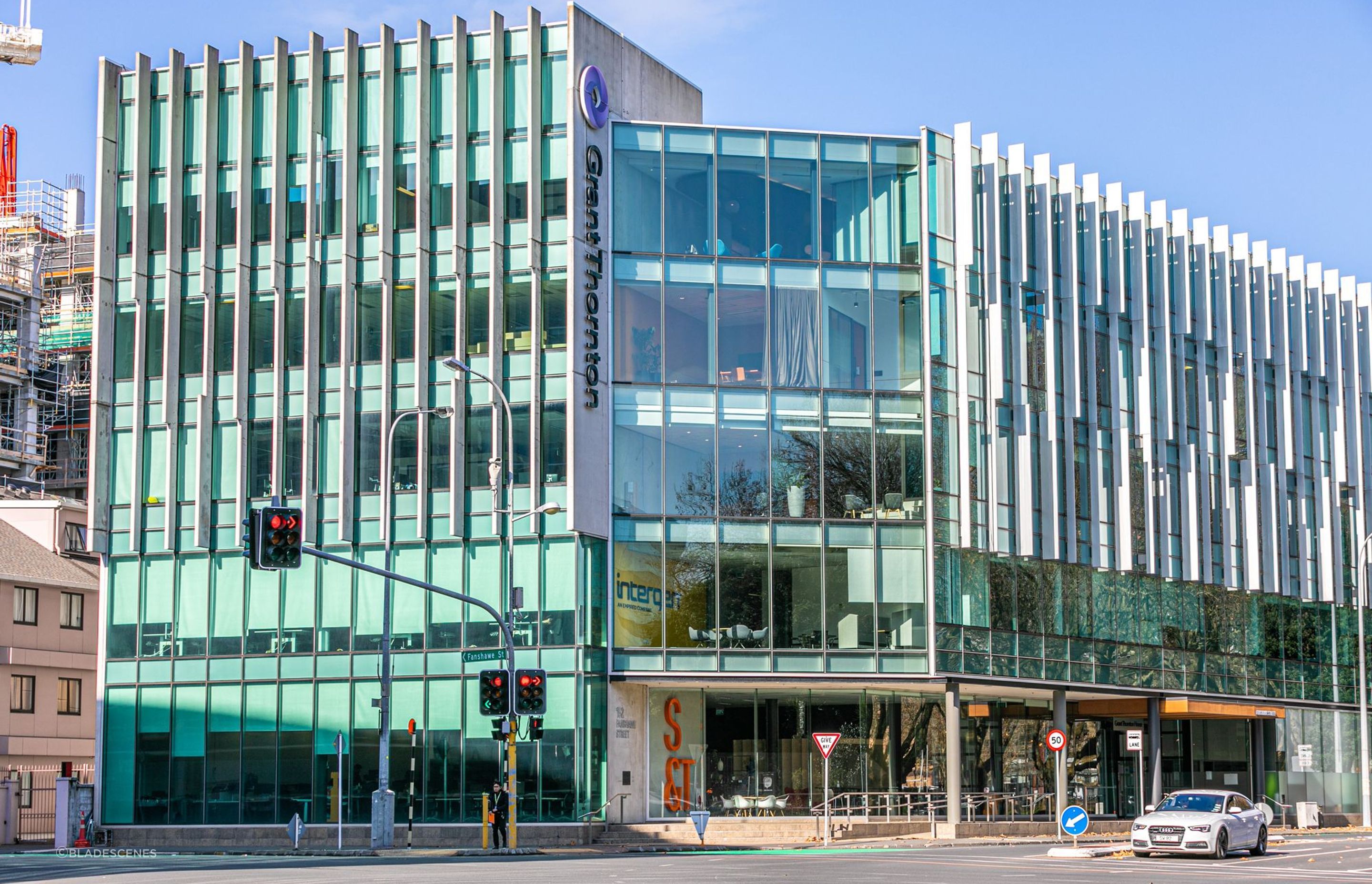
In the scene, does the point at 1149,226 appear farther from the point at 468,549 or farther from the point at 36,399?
the point at 36,399

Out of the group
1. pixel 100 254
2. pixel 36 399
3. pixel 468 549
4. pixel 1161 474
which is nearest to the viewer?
pixel 468 549

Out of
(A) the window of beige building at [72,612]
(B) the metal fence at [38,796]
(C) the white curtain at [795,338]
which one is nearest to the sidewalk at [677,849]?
(B) the metal fence at [38,796]

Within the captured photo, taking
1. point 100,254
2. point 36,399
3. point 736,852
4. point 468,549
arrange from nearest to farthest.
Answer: point 736,852
point 468,549
point 100,254
point 36,399

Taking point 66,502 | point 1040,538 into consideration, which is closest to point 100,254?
point 66,502

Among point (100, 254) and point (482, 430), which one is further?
point (100, 254)

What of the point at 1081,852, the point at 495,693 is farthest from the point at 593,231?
the point at 1081,852

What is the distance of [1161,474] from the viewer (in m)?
60.0

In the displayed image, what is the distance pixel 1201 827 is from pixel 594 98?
89.7 ft

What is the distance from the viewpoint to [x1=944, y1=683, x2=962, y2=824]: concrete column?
5159 cm

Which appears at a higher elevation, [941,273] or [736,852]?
[941,273]

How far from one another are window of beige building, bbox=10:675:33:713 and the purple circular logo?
1248 inches

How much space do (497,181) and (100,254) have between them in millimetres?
13197

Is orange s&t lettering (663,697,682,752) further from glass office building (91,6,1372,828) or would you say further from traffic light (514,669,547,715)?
traffic light (514,669,547,715)

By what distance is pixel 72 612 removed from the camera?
224 ft
